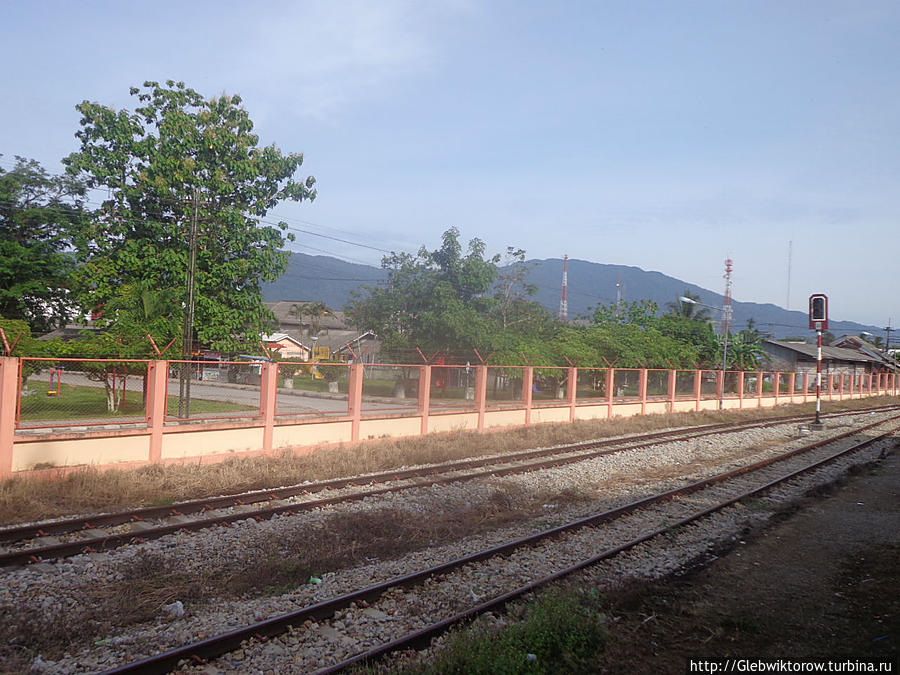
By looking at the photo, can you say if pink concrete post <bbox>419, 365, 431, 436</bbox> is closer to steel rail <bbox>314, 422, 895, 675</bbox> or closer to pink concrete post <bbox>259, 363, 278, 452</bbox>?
pink concrete post <bbox>259, 363, 278, 452</bbox>

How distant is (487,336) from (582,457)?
16240 millimetres

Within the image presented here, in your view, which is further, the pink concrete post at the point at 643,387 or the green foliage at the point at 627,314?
the green foliage at the point at 627,314

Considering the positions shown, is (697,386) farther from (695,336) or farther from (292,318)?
(292,318)

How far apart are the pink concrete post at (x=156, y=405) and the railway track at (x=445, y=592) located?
7.19 metres

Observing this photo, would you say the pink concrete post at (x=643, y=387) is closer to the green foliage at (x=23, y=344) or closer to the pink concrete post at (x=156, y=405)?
the pink concrete post at (x=156, y=405)

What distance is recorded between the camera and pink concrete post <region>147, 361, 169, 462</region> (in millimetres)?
11859

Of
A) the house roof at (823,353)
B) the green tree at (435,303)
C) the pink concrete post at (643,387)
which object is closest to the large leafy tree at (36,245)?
the green tree at (435,303)

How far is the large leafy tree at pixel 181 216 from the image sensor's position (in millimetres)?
23406

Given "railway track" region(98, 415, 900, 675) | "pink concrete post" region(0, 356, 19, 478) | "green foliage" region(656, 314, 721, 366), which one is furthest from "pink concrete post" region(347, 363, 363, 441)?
"green foliage" region(656, 314, 721, 366)

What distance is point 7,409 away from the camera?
10172mm

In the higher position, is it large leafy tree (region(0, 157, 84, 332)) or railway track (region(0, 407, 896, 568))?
large leafy tree (region(0, 157, 84, 332))

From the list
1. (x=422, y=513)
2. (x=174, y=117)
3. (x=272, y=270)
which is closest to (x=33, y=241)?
(x=174, y=117)

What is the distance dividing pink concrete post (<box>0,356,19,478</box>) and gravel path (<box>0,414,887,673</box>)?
4127mm

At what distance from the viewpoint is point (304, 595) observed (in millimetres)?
6301
